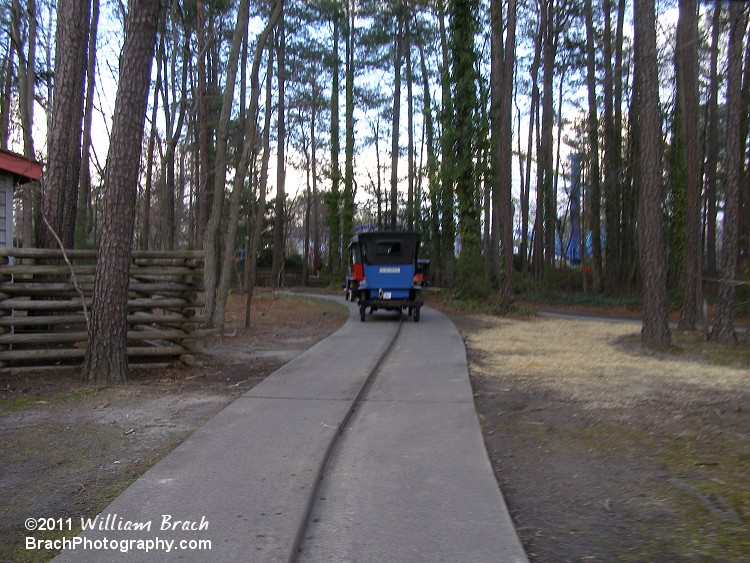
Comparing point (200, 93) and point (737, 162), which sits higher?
point (200, 93)

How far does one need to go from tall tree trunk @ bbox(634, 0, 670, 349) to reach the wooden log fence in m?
8.93

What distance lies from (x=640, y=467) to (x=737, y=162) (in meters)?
10.5

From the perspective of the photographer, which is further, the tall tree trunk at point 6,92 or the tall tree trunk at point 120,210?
the tall tree trunk at point 6,92

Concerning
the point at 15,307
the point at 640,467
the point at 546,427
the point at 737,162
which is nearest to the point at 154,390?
the point at 15,307

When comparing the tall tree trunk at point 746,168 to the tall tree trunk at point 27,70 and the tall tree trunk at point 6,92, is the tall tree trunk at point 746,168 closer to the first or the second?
the tall tree trunk at point 27,70

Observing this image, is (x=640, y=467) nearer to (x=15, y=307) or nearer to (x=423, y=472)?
(x=423, y=472)

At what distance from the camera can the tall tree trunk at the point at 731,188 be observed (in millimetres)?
13367

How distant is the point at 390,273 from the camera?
19.8 metres

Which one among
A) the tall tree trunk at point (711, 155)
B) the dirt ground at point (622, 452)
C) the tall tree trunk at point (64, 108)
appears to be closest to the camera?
the dirt ground at point (622, 452)

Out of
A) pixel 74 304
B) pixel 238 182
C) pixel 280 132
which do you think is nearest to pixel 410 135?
pixel 280 132

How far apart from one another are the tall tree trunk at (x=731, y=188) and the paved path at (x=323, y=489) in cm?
829

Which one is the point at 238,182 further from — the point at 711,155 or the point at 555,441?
the point at 711,155

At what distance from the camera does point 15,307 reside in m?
8.88

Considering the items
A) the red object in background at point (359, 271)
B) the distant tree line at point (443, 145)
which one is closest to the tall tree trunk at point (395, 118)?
the distant tree line at point (443, 145)
